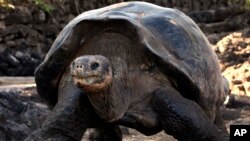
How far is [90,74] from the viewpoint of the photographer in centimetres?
185

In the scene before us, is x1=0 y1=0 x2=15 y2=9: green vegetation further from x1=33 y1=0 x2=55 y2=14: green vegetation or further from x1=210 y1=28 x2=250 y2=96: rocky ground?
x1=210 y1=28 x2=250 y2=96: rocky ground

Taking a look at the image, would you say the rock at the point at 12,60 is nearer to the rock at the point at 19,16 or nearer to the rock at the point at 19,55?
the rock at the point at 19,55

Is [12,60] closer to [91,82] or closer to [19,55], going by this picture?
[19,55]

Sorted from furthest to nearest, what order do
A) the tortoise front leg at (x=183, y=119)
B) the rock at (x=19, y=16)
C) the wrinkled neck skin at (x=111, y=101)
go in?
the rock at (x=19, y=16), the tortoise front leg at (x=183, y=119), the wrinkled neck skin at (x=111, y=101)

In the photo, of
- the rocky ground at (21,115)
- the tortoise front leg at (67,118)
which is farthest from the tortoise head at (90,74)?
the rocky ground at (21,115)

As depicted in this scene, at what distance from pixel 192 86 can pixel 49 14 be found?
30.6ft

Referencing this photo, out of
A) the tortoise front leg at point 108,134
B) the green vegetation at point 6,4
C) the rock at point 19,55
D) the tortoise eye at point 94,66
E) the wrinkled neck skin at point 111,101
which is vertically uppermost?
the tortoise eye at point 94,66

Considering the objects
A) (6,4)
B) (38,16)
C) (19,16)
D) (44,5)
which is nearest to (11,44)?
(19,16)

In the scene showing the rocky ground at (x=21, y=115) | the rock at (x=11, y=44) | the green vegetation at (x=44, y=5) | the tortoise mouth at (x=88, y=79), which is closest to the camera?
the tortoise mouth at (x=88, y=79)

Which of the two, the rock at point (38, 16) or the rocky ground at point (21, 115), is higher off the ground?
the rocky ground at point (21, 115)

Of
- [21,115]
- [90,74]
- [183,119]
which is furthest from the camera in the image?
[21,115]

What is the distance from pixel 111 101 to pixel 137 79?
0.32 meters

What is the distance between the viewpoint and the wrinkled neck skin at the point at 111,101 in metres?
1.98

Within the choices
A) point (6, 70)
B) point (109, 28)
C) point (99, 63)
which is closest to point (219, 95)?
point (109, 28)
